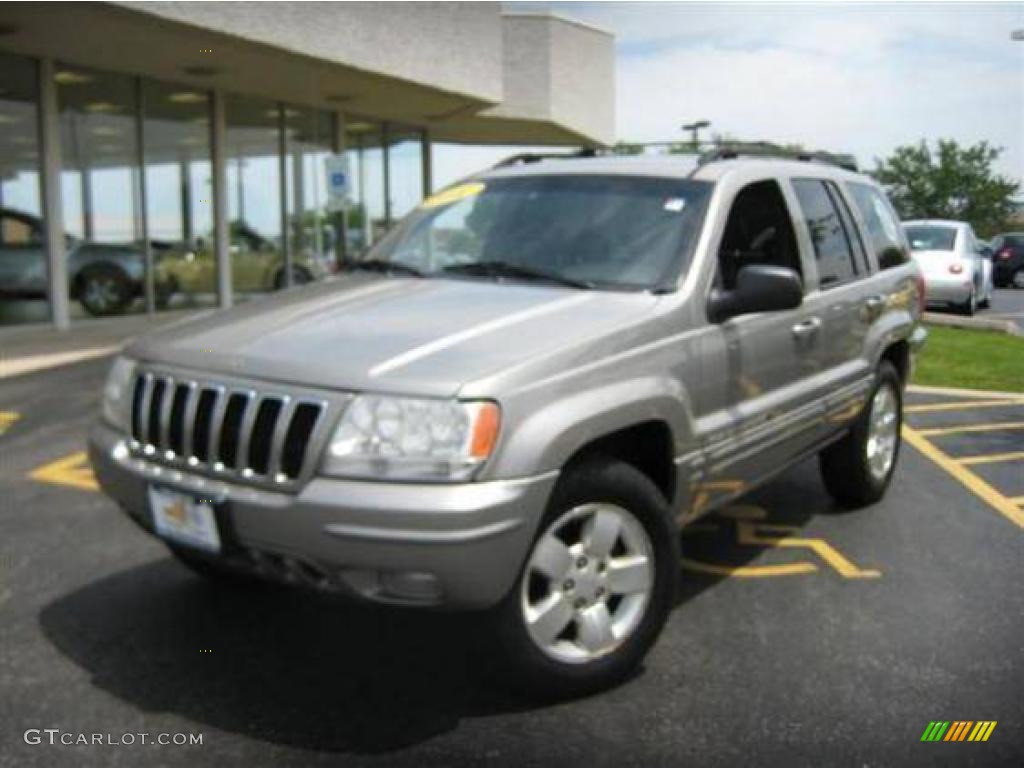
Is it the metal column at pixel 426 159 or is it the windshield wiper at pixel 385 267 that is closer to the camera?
the windshield wiper at pixel 385 267

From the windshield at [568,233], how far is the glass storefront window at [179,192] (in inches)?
458

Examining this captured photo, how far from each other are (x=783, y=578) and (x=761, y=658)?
93 cm

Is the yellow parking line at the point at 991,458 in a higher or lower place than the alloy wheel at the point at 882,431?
lower

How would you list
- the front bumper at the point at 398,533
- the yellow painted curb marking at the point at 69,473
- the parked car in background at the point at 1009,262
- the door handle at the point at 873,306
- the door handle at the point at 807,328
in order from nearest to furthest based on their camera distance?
the front bumper at the point at 398,533 < the door handle at the point at 807,328 < the door handle at the point at 873,306 < the yellow painted curb marking at the point at 69,473 < the parked car in background at the point at 1009,262

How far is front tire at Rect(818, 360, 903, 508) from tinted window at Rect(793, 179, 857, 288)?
0.70 m

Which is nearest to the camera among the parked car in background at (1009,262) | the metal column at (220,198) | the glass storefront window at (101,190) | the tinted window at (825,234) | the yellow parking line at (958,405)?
the tinted window at (825,234)

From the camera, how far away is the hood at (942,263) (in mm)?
17516

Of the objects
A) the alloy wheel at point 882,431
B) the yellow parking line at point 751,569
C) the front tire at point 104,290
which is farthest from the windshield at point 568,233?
the front tire at point 104,290

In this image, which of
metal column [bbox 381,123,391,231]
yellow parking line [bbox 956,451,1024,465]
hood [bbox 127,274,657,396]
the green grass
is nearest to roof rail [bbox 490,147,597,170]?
hood [bbox 127,274,657,396]

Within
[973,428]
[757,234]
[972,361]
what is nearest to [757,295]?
[757,234]

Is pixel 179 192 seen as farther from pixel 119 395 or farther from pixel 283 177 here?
pixel 119 395

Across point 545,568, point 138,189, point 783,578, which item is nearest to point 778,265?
point 783,578

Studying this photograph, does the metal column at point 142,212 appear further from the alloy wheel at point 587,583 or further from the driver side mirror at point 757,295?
the alloy wheel at point 587,583

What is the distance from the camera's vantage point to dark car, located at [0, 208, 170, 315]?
13.0 metres
